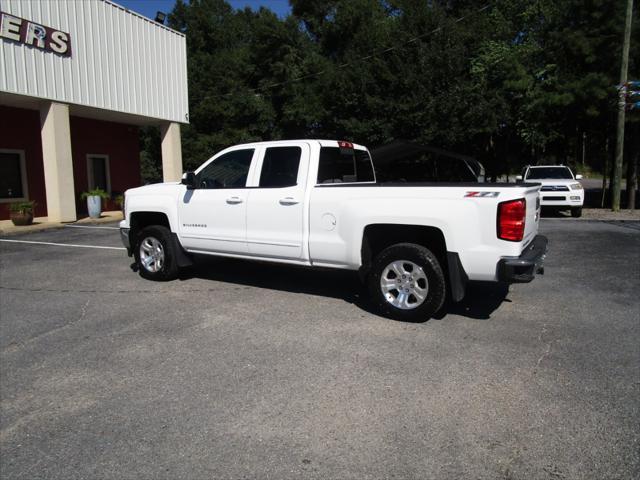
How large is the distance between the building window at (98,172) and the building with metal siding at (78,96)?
39 mm

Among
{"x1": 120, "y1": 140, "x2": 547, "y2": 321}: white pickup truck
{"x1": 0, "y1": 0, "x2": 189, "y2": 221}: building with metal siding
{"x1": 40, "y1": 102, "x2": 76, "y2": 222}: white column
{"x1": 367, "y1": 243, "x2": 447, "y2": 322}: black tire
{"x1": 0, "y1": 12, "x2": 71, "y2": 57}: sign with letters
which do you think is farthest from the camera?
{"x1": 40, "y1": 102, "x2": 76, "y2": 222}: white column

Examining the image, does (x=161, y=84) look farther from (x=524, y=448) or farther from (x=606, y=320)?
(x=524, y=448)

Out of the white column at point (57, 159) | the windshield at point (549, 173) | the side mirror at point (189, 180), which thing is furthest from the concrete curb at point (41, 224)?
the windshield at point (549, 173)

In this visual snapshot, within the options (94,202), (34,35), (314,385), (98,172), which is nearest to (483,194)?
(314,385)

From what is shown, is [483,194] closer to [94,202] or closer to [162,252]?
[162,252]

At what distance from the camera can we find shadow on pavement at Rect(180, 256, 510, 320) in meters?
5.79

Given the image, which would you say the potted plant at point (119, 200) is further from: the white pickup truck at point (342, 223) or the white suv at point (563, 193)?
the white suv at point (563, 193)

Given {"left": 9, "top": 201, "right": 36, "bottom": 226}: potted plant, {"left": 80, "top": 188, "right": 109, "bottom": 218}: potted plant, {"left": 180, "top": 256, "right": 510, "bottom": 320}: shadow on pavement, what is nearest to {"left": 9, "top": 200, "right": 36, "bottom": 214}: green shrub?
{"left": 9, "top": 201, "right": 36, "bottom": 226}: potted plant

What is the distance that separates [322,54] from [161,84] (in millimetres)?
22896

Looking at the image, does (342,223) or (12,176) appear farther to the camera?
(12,176)

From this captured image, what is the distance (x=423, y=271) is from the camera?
5105 millimetres

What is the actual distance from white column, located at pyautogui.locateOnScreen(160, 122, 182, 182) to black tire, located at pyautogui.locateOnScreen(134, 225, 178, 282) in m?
12.2

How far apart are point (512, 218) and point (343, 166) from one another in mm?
2548

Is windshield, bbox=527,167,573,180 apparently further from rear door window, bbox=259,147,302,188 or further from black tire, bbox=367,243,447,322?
black tire, bbox=367,243,447,322
